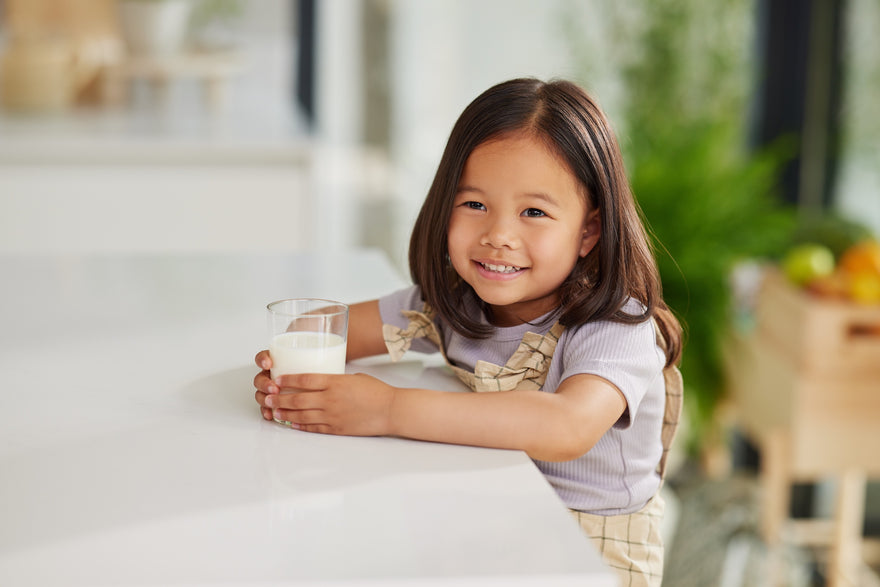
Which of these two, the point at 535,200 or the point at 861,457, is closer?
the point at 535,200

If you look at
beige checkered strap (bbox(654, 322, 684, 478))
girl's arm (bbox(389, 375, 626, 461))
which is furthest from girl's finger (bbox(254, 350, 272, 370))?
beige checkered strap (bbox(654, 322, 684, 478))

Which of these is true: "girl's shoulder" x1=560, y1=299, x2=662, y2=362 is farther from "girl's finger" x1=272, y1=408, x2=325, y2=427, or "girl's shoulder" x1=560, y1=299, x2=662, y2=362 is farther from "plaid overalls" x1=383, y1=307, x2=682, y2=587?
"girl's finger" x1=272, y1=408, x2=325, y2=427

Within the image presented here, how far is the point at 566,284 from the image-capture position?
0.99 metres

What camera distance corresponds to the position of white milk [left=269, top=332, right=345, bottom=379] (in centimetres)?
89

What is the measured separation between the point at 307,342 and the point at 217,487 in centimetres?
21

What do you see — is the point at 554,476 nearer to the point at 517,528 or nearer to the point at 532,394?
the point at 532,394

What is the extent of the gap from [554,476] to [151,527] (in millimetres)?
414

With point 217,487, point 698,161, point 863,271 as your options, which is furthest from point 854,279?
point 217,487

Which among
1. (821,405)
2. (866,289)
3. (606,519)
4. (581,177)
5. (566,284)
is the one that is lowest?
(821,405)

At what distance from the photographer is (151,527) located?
0.66 metres

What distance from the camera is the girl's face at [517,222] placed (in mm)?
930

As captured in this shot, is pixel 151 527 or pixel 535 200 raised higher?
pixel 535 200

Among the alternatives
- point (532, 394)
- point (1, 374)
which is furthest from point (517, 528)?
point (1, 374)

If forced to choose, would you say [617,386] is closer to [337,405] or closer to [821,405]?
[337,405]
